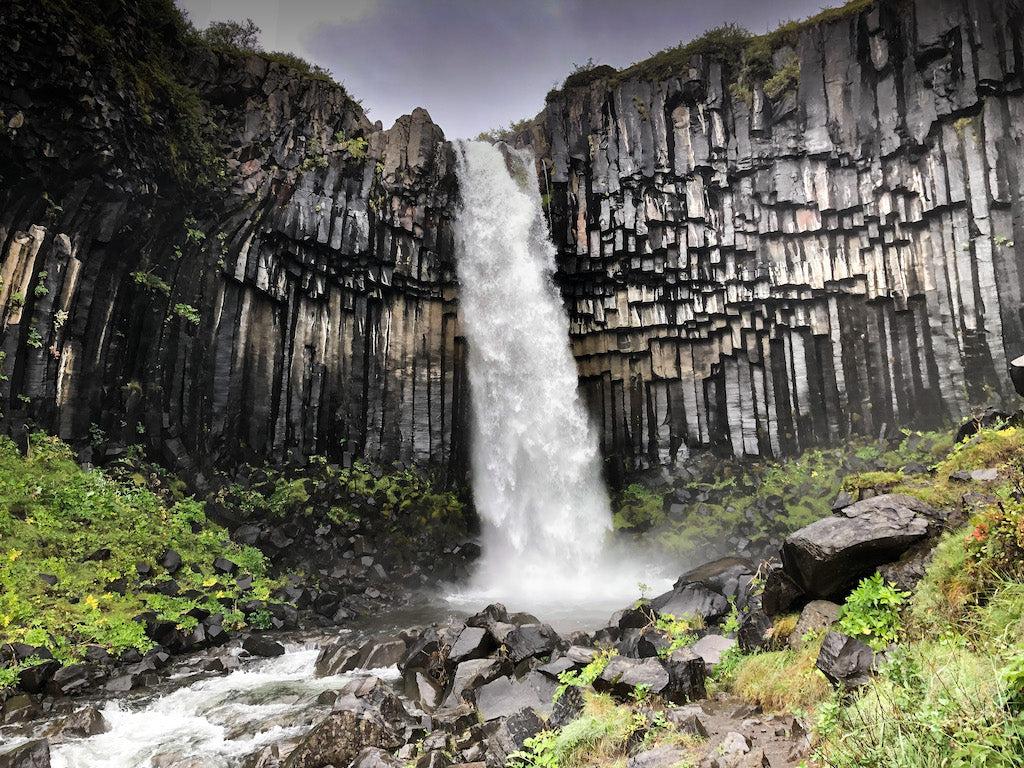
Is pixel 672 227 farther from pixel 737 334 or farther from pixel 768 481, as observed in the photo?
pixel 768 481

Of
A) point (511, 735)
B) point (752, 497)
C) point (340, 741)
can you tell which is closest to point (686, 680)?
point (511, 735)

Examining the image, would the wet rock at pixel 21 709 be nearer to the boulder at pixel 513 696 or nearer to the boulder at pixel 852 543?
the boulder at pixel 513 696

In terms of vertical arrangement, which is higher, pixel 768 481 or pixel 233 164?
pixel 233 164

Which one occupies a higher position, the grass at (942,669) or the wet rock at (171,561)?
the grass at (942,669)

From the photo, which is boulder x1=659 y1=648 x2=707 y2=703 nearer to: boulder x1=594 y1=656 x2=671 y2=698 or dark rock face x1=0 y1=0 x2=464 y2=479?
boulder x1=594 y1=656 x2=671 y2=698

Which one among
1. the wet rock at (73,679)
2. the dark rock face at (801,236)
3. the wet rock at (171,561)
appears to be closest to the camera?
the wet rock at (73,679)

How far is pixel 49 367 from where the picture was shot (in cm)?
1357

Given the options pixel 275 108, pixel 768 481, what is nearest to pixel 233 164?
pixel 275 108

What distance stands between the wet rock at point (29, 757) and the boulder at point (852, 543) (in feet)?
26.1

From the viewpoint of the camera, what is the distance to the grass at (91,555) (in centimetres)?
962

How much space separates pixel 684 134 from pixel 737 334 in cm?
749

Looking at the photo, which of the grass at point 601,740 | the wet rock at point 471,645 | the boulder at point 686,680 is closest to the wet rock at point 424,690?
the wet rock at point 471,645

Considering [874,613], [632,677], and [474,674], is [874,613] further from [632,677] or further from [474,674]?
[474,674]

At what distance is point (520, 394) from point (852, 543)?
15.5m
